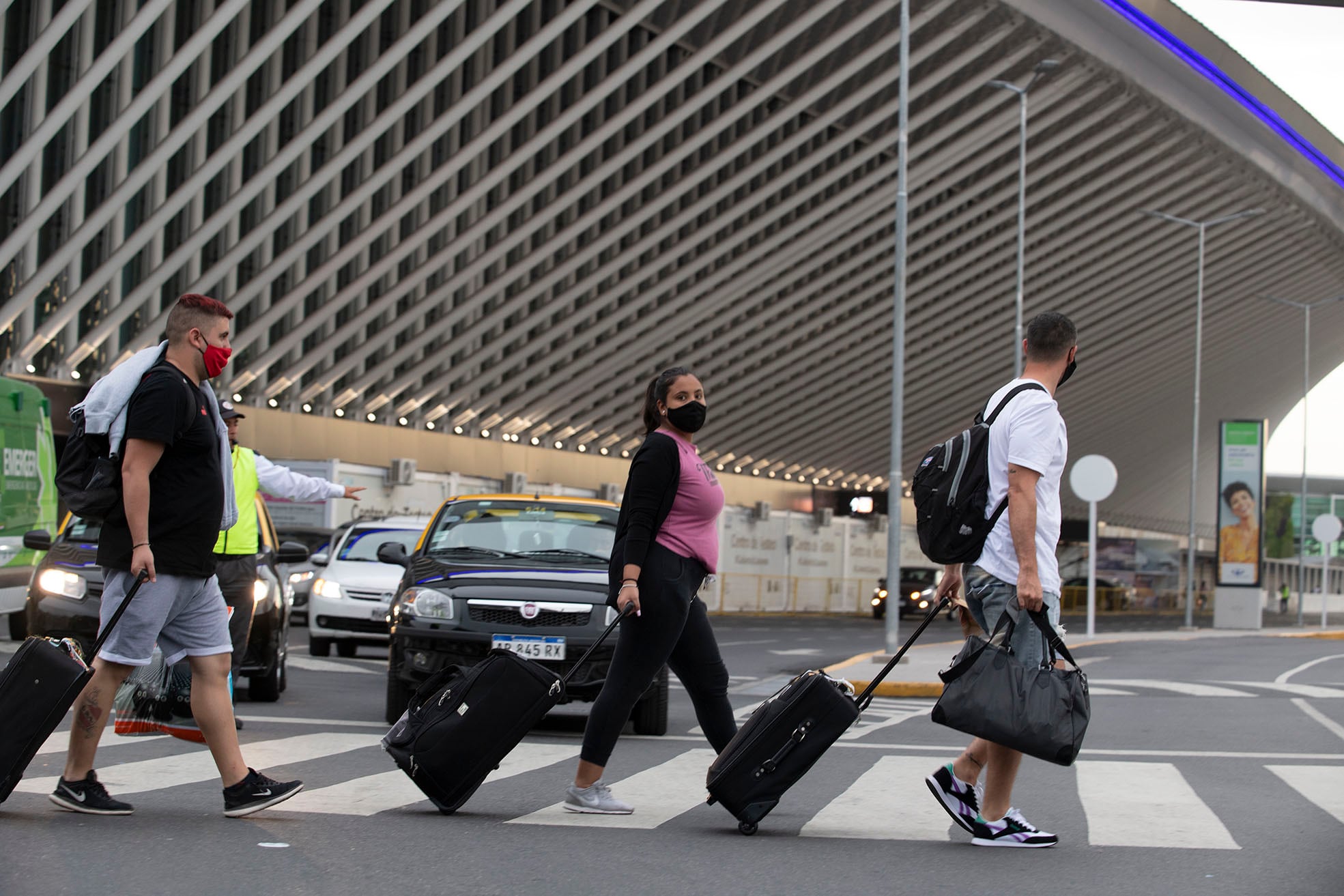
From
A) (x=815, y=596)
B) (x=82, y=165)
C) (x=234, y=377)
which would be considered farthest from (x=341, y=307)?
(x=815, y=596)

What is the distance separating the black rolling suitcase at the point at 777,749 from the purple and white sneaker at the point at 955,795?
0.37 meters

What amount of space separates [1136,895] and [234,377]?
28.8 meters

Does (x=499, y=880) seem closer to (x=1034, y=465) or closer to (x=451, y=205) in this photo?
(x=1034, y=465)

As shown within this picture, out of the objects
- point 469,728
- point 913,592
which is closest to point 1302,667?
point 469,728

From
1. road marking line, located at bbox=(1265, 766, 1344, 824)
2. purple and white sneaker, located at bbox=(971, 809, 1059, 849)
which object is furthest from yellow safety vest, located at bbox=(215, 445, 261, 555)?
road marking line, located at bbox=(1265, 766, 1344, 824)

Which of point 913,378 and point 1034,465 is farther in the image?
point 913,378

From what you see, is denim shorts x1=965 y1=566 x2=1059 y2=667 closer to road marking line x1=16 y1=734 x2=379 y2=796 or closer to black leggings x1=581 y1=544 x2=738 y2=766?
black leggings x1=581 y1=544 x2=738 y2=766

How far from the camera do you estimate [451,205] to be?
31703mm

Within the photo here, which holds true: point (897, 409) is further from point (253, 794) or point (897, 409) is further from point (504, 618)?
point (253, 794)

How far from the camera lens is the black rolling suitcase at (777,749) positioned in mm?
5949

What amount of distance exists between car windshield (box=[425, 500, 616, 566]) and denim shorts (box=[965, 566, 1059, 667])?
4.81m

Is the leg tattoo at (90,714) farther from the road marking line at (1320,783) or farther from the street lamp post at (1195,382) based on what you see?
the street lamp post at (1195,382)

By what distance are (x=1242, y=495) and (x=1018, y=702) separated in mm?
35983

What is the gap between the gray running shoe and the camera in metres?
6.29
